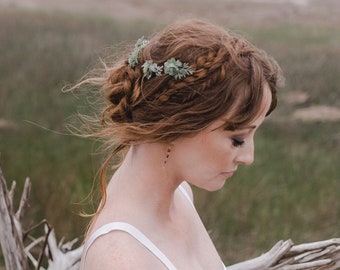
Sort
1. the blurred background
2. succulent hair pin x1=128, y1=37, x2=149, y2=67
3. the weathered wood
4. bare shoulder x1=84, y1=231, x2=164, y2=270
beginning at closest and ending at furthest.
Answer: bare shoulder x1=84, y1=231, x2=164, y2=270 → succulent hair pin x1=128, y1=37, x2=149, y2=67 → the weathered wood → the blurred background

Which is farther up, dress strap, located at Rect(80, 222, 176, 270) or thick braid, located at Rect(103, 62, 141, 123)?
thick braid, located at Rect(103, 62, 141, 123)

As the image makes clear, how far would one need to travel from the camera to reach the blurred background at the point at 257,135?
9.43 ft

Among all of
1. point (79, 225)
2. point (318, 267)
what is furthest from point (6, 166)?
point (318, 267)

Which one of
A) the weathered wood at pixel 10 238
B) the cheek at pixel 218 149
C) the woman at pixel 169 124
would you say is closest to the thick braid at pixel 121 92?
the woman at pixel 169 124

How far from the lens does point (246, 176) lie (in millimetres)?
3004

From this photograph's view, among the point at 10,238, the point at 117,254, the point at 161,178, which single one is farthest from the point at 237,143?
the point at 10,238

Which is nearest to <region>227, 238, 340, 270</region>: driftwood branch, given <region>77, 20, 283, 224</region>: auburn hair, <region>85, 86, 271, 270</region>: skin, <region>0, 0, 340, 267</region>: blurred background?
<region>85, 86, 271, 270</region>: skin

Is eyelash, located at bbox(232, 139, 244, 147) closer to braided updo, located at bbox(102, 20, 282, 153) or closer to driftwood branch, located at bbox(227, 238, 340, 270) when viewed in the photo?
Result: braided updo, located at bbox(102, 20, 282, 153)

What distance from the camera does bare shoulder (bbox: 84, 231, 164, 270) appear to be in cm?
105

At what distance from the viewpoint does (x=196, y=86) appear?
1.10 metres

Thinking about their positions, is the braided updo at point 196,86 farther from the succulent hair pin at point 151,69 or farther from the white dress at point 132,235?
the white dress at point 132,235

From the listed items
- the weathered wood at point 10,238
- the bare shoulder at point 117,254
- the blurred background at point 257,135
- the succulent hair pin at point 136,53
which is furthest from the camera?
the blurred background at point 257,135

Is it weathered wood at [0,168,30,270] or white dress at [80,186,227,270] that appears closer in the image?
white dress at [80,186,227,270]

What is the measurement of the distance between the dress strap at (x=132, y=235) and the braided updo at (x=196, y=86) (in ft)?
0.40
